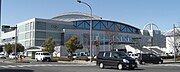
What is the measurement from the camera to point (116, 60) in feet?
81.7

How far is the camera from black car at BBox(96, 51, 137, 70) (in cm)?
2434

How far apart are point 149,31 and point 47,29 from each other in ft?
168

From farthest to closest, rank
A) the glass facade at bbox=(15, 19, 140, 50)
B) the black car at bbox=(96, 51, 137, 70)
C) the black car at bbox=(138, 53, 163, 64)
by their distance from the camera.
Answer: the glass facade at bbox=(15, 19, 140, 50)
the black car at bbox=(138, 53, 163, 64)
the black car at bbox=(96, 51, 137, 70)

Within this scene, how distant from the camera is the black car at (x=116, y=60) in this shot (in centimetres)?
2434

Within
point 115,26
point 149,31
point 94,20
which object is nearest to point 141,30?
point 149,31

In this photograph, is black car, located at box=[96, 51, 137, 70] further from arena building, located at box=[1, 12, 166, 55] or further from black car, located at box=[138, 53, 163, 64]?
arena building, located at box=[1, 12, 166, 55]

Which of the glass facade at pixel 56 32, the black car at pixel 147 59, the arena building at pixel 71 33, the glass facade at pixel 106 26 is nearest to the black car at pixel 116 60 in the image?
the black car at pixel 147 59

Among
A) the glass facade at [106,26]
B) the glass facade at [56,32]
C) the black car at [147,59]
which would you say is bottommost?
the black car at [147,59]

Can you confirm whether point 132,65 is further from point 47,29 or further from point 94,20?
point 94,20

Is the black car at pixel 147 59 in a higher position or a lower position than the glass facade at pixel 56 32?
lower

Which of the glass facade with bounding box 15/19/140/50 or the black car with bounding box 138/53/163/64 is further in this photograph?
the glass facade with bounding box 15/19/140/50

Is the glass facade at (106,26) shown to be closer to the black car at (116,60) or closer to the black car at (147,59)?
the black car at (147,59)

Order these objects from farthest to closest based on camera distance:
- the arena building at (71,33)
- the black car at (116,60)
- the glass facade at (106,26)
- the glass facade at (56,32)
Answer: the glass facade at (106,26) → the glass facade at (56,32) → the arena building at (71,33) → the black car at (116,60)

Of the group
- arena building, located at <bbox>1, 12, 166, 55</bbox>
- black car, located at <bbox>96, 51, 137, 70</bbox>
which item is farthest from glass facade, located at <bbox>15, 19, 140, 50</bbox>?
black car, located at <bbox>96, 51, 137, 70</bbox>
